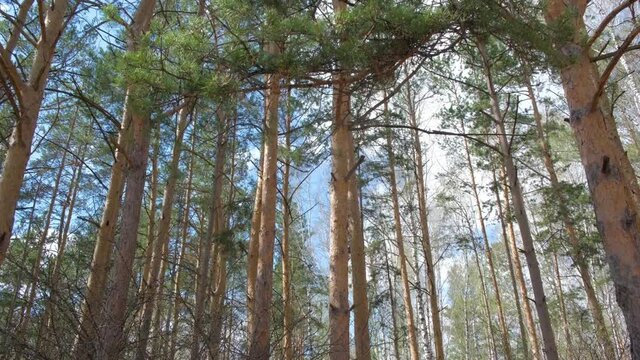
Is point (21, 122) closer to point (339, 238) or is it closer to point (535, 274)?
point (339, 238)

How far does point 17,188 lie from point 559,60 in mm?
4447

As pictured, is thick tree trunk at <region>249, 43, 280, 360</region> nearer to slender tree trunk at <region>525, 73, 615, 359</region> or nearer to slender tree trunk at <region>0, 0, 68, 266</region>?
slender tree trunk at <region>0, 0, 68, 266</region>

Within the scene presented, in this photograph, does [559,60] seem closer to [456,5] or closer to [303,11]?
[456,5]

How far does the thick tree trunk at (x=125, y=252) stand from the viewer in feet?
9.45

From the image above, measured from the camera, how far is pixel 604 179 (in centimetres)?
360

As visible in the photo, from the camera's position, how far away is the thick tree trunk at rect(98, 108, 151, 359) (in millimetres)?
2881

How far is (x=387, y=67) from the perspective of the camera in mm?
4141

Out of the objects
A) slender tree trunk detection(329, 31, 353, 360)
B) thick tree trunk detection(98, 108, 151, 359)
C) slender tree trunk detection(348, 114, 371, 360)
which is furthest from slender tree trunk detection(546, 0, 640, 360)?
thick tree trunk detection(98, 108, 151, 359)

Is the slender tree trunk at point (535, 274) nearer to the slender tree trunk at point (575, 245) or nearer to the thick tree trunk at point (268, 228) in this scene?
the thick tree trunk at point (268, 228)

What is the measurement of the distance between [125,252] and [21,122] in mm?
1287

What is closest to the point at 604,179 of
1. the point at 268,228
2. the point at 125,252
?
the point at 268,228

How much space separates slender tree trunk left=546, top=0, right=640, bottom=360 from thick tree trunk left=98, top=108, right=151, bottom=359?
3.45 meters

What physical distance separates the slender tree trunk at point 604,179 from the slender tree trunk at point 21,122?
14.0ft

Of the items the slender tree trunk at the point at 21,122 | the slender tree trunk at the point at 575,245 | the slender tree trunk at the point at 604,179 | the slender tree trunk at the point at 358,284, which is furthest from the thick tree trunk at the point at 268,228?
the slender tree trunk at the point at 575,245
